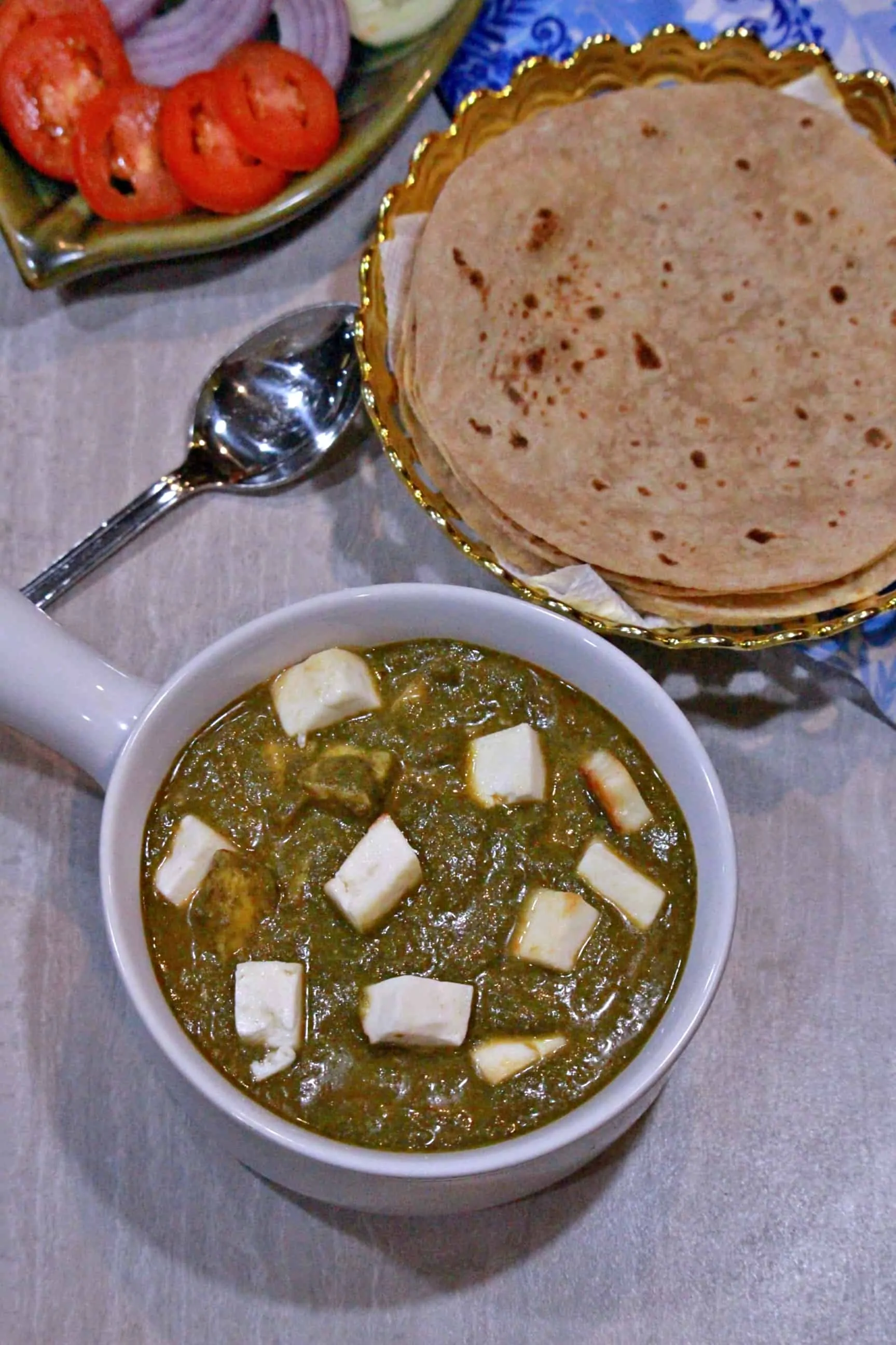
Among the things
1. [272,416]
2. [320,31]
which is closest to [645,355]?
[272,416]

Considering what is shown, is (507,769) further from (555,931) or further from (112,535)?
(112,535)

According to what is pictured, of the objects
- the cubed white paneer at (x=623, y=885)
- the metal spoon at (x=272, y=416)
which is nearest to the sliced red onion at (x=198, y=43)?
the metal spoon at (x=272, y=416)

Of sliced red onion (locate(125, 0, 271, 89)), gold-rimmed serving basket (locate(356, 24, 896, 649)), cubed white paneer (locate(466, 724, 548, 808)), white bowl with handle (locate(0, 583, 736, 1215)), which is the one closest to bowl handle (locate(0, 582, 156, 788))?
white bowl with handle (locate(0, 583, 736, 1215))

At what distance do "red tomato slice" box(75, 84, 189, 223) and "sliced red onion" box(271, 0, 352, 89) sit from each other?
0.31 m

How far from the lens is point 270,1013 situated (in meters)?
1.70

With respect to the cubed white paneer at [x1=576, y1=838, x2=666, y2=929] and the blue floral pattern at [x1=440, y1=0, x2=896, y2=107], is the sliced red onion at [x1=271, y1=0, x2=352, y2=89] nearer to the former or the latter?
the blue floral pattern at [x1=440, y1=0, x2=896, y2=107]

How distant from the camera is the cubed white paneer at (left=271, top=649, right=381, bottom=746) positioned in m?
1.86

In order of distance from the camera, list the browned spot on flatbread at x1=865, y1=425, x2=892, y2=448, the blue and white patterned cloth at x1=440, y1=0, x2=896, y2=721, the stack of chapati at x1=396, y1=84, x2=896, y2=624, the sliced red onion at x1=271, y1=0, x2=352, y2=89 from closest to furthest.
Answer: the stack of chapati at x1=396, y1=84, x2=896, y2=624
the browned spot on flatbread at x1=865, y1=425, x2=892, y2=448
the sliced red onion at x1=271, y1=0, x2=352, y2=89
the blue and white patterned cloth at x1=440, y1=0, x2=896, y2=721

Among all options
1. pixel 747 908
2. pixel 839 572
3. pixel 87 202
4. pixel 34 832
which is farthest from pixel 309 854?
pixel 87 202

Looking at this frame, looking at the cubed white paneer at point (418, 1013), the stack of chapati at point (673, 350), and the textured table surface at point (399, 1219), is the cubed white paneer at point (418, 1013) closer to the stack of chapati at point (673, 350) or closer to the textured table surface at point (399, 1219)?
the textured table surface at point (399, 1219)

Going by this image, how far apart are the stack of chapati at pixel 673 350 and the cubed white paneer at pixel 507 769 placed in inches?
14.4

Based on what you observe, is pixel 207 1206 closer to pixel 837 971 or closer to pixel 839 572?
pixel 837 971

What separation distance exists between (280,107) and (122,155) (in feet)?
1.07

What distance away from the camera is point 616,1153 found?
2.04 meters
